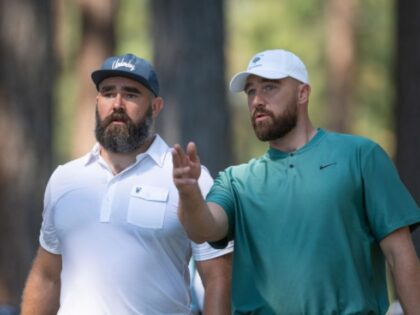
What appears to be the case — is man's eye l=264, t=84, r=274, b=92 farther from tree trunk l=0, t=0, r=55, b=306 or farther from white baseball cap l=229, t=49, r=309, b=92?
tree trunk l=0, t=0, r=55, b=306

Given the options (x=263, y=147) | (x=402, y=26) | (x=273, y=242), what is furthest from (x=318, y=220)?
(x=263, y=147)

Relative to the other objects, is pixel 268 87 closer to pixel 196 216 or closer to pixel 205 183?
pixel 205 183

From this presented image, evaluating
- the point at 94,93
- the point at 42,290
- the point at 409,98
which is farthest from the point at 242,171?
the point at 94,93

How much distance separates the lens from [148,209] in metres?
7.39

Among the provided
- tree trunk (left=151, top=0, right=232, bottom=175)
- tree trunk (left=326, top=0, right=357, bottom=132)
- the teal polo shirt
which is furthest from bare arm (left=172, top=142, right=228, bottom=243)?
tree trunk (left=326, top=0, right=357, bottom=132)

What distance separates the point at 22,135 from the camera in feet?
46.2

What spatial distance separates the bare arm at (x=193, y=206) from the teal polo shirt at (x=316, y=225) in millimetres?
146

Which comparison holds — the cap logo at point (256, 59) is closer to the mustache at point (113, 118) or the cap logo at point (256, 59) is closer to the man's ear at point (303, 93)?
the man's ear at point (303, 93)

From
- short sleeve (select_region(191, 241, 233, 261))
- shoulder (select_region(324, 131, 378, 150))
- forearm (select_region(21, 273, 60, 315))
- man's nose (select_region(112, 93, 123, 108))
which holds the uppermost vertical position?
man's nose (select_region(112, 93, 123, 108))

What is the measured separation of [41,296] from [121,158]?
94 centimetres

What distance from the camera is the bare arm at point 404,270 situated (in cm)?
677

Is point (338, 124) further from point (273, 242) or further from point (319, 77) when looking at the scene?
point (273, 242)

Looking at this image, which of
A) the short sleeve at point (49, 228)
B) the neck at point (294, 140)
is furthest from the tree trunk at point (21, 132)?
the neck at point (294, 140)

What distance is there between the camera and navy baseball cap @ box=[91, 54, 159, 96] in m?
7.64
